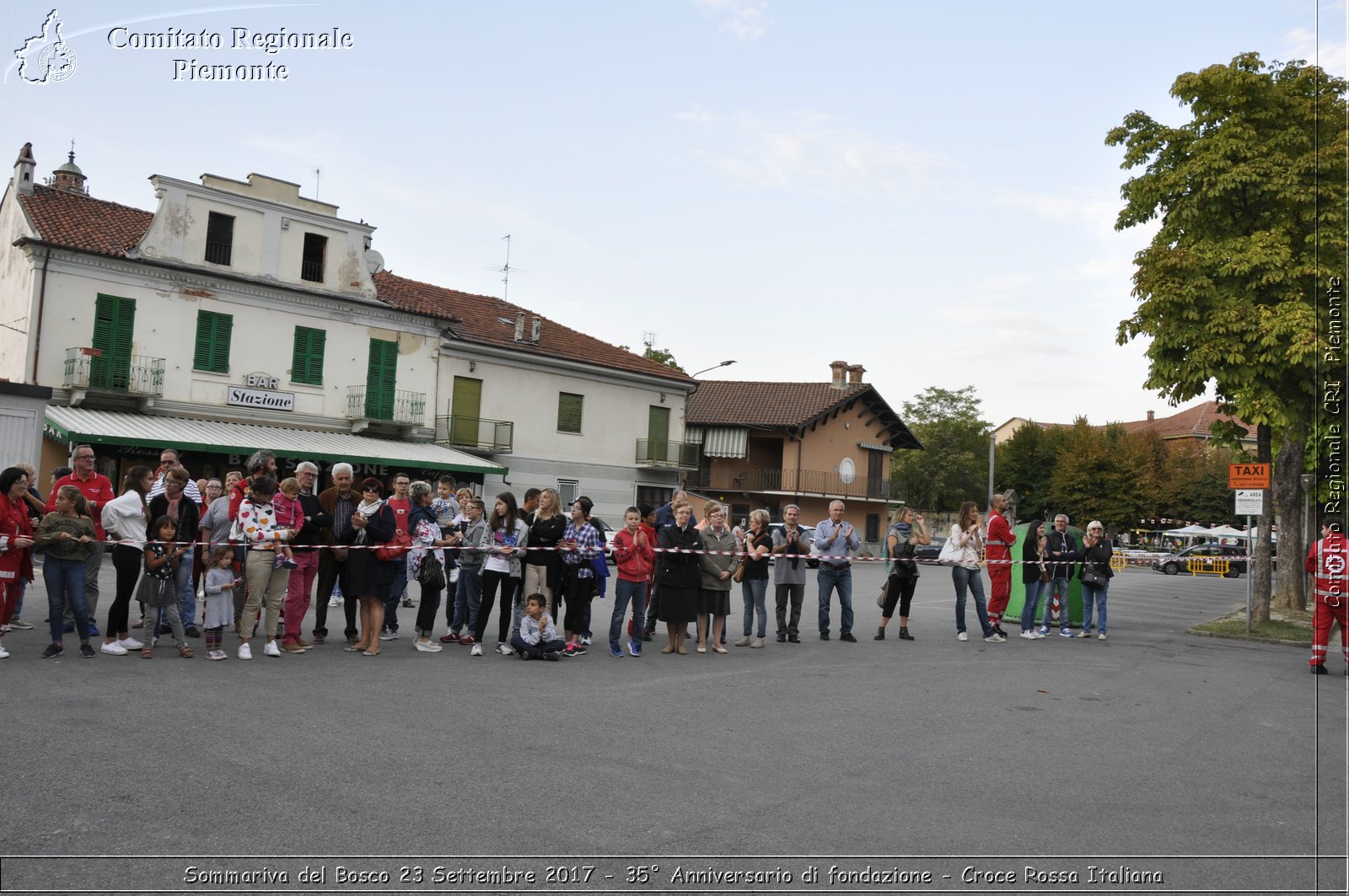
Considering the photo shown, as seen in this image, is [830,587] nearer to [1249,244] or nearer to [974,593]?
[974,593]

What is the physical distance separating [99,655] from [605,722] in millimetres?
5033

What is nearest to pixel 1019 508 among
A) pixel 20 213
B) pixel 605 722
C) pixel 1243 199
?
pixel 1243 199

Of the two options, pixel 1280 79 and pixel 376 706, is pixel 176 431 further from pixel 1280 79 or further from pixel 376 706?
pixel 1280 79

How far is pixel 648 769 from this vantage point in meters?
6.34

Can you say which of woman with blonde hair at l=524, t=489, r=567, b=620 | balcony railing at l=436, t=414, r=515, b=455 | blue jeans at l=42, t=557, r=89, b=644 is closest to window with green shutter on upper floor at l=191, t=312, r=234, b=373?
balcony railing at l=436, t=414, r=515, b=455

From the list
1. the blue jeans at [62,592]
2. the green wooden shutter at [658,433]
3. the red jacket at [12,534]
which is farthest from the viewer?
the green wooden shutter at [658,433]

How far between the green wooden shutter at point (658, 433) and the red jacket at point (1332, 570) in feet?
98.4

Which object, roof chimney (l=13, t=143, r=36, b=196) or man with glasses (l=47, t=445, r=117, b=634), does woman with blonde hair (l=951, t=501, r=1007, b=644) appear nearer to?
man with glasses (l=47, t=445, r=117, b=634)

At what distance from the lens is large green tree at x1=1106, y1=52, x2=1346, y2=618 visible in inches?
665

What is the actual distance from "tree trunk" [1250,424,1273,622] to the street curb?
38.5 inches

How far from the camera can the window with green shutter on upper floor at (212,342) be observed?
28.7 m

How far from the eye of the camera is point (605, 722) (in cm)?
769

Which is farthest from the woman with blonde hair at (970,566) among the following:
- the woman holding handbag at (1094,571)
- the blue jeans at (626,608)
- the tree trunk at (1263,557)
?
the tree trunk at (1263,557)

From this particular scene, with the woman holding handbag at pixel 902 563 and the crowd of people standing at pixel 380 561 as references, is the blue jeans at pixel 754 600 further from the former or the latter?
the woman holding handbag at pixel 902 563
